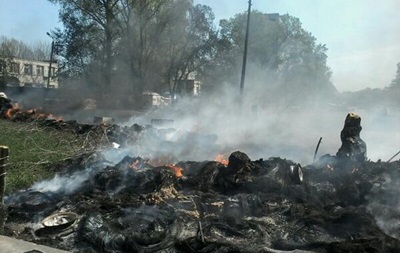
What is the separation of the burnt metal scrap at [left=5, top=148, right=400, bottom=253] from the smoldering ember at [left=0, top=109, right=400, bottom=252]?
15 mm

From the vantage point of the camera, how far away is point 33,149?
10281 mm

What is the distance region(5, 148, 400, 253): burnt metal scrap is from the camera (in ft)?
16.0

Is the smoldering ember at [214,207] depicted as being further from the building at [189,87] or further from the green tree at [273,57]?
the building at [189,87]

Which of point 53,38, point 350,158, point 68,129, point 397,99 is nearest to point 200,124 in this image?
point 68,129

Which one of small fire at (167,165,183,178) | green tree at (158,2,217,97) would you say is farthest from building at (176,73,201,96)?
small fire at (167,165,183,178)

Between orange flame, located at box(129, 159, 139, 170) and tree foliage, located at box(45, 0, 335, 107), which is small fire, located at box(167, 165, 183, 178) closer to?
orange flame, located at box(129, 159, 139, 170)

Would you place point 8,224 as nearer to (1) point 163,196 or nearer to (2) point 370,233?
(1) point 163,196

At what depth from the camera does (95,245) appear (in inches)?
190

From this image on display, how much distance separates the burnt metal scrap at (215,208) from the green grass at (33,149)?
62cm

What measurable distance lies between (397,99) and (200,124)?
2364cm

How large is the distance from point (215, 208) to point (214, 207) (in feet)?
0.09

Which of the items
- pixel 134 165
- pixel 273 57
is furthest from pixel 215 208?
pixel 273 57

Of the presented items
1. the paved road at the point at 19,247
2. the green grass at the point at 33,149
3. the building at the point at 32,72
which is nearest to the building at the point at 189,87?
the building at the point at 32,72

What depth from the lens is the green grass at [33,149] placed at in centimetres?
796
